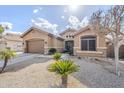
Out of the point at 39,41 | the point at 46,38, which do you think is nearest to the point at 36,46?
the point at 39,41

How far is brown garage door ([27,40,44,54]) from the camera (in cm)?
1532

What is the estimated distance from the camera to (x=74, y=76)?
670cm

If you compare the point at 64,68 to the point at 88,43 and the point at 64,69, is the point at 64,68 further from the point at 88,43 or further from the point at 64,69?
the point at 88,43

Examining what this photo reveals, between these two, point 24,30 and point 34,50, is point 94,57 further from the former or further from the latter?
point 24,30

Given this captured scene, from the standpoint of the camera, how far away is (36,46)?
1571cm

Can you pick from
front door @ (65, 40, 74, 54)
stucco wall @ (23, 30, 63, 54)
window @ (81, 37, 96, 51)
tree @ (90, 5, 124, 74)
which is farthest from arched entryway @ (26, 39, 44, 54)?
tree @ (90, 5, 124, 74)

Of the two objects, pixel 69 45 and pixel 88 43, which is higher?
pixel 88 43

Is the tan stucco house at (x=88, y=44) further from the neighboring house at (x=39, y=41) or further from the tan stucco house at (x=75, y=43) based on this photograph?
the neighboring house at (x=39, y=41)

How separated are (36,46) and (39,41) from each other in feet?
1.93

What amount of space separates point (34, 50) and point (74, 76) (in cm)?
961

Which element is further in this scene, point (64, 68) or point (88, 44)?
point (88, 44)

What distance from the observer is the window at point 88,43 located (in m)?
13.3

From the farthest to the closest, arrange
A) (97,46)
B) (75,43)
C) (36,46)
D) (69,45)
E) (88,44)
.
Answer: (69,45)
(36,46)
(75,43)
(88,44)
(97,46)
